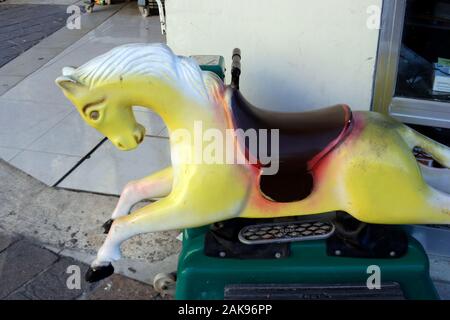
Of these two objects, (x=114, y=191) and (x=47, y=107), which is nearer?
(x=114, y=191)

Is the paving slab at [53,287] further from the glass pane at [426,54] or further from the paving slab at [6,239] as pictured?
the glass pane at [426,54]

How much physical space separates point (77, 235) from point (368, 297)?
5.83ft

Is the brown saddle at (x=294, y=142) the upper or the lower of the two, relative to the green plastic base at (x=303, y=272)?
upper

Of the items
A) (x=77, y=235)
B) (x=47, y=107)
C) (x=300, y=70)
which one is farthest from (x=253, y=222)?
(x=47, y=107)

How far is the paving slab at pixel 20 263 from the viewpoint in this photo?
9.18ft

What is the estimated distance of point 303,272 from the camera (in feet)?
7.16

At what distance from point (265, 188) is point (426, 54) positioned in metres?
1.50

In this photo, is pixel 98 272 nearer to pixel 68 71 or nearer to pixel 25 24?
pixel 68 71

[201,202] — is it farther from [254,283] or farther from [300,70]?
[300,70]

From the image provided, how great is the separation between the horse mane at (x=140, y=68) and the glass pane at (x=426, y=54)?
1.39 m

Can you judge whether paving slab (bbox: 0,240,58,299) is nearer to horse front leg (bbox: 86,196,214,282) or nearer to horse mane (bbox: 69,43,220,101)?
horse front leg (bbox: 86,196,214,282)

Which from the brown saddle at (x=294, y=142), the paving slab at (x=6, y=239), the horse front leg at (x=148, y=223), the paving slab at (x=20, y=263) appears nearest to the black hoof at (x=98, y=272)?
the horse front leg at (x=148, y=223)

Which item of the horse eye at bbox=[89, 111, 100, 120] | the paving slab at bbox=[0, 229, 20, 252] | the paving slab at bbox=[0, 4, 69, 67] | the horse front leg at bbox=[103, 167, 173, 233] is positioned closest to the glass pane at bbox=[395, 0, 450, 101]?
the horse front leg at bbox=[103, 167, 173, 233]

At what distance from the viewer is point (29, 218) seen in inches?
130
